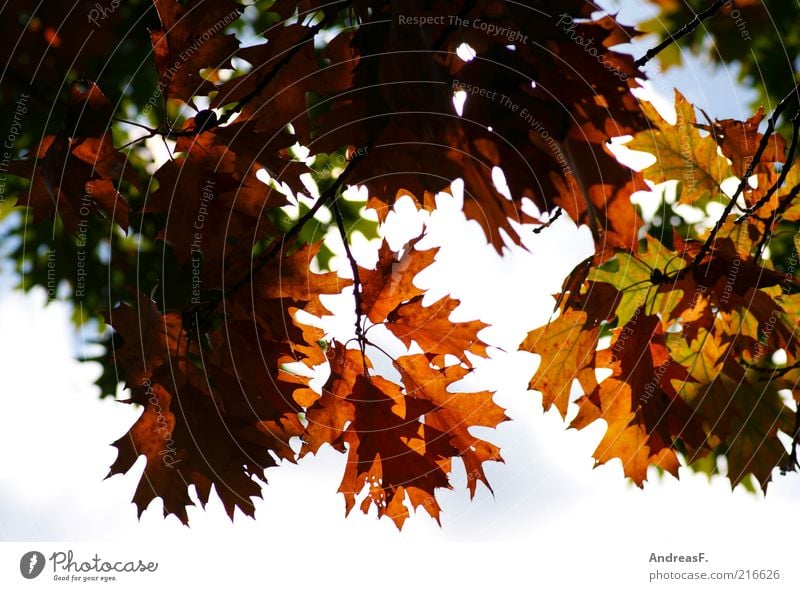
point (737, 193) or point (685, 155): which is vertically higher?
point (685, 155)

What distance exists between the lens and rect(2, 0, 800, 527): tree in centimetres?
74

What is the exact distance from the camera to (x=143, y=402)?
961mm

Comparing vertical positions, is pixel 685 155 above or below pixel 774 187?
above

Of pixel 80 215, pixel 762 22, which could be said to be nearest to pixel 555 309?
pixel 80 215

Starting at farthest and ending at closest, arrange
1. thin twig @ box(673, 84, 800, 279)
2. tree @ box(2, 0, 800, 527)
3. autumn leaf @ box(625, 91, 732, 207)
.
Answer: autumn leaf @ box(625, 91, 732, 207)
thin twig @ box(673, 84, 800, 279)
tree @ box(2, 0, 800, 527)

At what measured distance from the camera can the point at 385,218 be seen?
1.02 m

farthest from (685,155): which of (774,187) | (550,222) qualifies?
(550,222)

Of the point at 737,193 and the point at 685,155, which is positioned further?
the point at 685,155

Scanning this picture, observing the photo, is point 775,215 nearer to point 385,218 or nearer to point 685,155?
point 685,155

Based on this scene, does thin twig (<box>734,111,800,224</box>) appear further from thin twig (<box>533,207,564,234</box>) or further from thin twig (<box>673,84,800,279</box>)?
thin twig (<box>533,207,564,234</box>)

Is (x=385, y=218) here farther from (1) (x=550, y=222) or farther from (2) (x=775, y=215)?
(2) (x=775, y=215)

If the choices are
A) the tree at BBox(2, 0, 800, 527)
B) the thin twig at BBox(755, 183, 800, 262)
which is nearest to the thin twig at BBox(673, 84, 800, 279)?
the tree at BBox(2, 0, 800, 527)

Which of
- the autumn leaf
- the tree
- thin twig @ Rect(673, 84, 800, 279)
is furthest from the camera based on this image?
the autumn leaf

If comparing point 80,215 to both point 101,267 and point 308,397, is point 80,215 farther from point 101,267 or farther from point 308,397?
point 101,267
